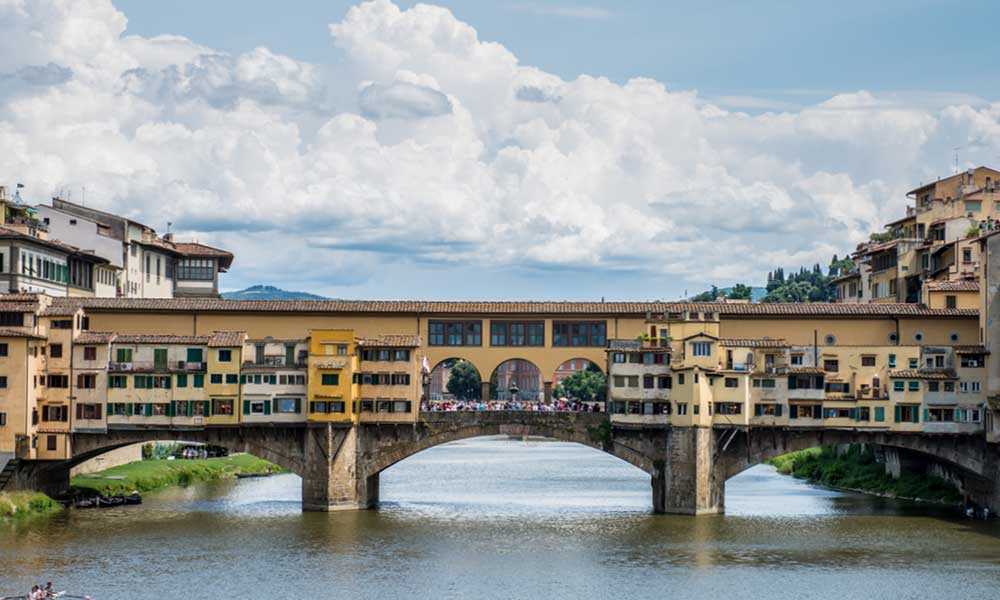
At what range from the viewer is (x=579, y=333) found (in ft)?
285

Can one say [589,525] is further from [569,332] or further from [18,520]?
[18,520]

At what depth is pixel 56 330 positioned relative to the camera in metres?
80.4

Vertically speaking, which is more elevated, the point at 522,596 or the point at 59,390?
the point at 59,390

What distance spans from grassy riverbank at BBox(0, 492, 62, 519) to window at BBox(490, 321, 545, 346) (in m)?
24.7

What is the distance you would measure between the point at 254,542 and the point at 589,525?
16.3 metres

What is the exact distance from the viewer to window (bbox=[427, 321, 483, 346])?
8656 cm

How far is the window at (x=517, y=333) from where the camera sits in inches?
3425

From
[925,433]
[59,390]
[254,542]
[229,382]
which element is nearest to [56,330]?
[59,390]

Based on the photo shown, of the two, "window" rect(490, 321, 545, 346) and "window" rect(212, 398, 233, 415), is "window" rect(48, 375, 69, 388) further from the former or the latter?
"window" rect(490, 321, 545, 346)

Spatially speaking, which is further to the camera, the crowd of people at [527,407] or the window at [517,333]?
the window at [517,333]

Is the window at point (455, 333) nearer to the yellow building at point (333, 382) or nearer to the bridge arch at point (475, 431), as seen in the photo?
the bridge arch at point (475, 431)

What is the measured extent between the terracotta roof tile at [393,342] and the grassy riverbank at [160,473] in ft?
58.1

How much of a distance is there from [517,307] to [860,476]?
84.3ft

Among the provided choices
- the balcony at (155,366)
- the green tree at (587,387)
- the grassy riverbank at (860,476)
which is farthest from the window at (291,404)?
the green tree at (587,387)
